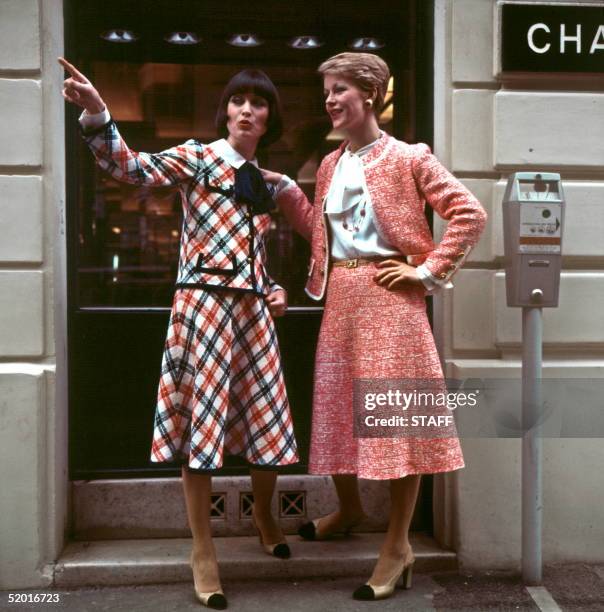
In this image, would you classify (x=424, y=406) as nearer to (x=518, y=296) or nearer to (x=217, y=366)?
(x=518, y=296)

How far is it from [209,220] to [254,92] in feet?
2.03

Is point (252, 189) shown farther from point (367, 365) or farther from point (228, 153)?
point (367, 365)

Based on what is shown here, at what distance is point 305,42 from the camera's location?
14.4 ft

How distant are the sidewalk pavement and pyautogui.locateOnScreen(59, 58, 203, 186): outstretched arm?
188 cm

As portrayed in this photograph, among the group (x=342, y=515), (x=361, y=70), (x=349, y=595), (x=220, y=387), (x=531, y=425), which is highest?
(x=361, y=70)

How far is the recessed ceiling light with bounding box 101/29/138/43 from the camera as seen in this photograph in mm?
4285

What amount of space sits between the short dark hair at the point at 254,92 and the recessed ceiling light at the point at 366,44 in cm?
98

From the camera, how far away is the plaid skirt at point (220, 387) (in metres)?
3.40

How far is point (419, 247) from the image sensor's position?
11.5 feet

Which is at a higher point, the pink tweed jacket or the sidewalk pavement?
the pink tweed jacket

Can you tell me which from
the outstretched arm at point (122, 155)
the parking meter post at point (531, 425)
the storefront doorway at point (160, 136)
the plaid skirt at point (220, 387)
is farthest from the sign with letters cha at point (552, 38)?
the plaid skirt at point (220, 387)

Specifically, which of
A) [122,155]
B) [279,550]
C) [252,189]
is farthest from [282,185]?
[279,550]

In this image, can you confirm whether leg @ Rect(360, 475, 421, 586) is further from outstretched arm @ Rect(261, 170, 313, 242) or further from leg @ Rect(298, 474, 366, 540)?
outstretched arm @ Rect(261, 170, 313, 242)

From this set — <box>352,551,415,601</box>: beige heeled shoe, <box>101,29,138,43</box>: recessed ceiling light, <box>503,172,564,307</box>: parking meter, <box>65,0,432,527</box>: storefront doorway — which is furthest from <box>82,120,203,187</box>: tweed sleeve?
<box>352,551,415,601</box>: beige heeled shoe
